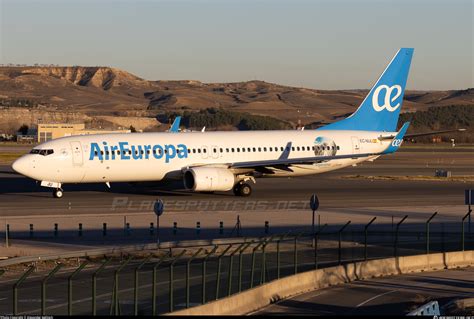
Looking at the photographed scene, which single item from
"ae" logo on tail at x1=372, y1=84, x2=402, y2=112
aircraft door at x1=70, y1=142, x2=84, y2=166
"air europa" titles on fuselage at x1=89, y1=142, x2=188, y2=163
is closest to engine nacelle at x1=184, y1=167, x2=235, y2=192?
"air europa" titles on fuselage at x1=89, y1=142, x2=188, y2=163

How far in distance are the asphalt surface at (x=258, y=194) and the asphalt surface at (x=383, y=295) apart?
21.0m

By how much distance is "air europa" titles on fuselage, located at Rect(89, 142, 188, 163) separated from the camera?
54062mm

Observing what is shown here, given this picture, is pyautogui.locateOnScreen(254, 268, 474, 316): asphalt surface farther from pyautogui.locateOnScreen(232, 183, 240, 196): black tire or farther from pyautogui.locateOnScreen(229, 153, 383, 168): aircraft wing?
pyautogui.locateOnScreen(232, 183, 240, 196): black tire

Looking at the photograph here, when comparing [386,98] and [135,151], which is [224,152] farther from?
[386,98]

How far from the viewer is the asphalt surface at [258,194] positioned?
51688mm

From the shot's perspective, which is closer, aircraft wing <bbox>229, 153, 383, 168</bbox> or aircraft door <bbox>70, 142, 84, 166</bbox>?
aircraft door <bbox>70, 142, 84, 166</bbox>

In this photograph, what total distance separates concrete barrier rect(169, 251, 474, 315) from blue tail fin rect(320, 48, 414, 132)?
30.9 m

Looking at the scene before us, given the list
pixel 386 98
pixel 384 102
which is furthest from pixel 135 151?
pixel 386 98

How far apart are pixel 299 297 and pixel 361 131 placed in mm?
36851

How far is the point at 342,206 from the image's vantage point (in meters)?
51.9

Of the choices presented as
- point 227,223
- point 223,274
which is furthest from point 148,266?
point 227,223

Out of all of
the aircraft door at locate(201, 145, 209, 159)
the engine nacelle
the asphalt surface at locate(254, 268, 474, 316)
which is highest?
the aircraft door at locate(201, 145, 209, 159)

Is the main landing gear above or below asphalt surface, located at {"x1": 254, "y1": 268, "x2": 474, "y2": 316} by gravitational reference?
above

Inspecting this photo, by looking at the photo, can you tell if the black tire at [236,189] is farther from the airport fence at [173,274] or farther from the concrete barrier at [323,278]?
the concrete barrier at [323,278]
